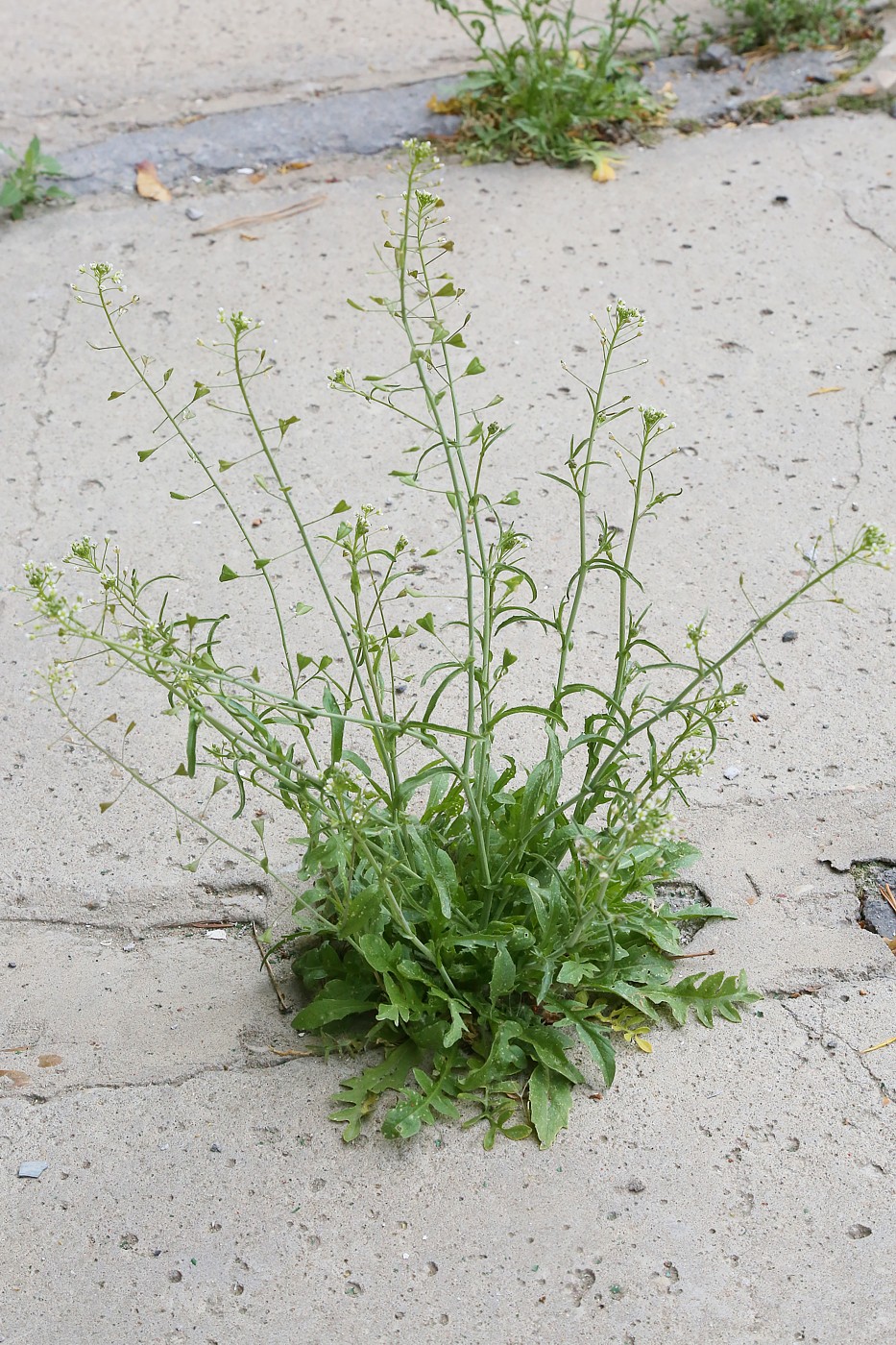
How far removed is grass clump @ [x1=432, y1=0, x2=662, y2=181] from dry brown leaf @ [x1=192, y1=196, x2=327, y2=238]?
53cm

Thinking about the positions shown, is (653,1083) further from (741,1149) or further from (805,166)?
(805,166)

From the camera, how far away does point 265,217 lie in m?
3.81

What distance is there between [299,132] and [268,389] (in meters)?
1.35

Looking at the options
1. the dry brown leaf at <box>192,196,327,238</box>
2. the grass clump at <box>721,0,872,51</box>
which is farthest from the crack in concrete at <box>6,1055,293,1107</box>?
the grass clump at <box>721,0,872,51</box>

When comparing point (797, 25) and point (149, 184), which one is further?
point (797, 25)

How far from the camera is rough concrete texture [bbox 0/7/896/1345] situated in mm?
1626

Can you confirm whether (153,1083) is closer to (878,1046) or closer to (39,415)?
(878,1046)

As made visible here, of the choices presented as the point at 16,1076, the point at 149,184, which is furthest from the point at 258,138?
the point at 16,1076

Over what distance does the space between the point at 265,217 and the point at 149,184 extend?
0.43 m

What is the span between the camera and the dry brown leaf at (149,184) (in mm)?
3906

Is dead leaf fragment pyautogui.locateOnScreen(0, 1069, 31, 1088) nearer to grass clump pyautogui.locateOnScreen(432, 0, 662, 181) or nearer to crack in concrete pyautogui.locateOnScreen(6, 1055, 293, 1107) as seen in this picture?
crack in concrete pyautogui.locateOnScreen(6, 1055, 293, 1107)

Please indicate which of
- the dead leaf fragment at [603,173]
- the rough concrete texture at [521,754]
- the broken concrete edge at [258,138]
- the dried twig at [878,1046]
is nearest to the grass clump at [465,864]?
the rough concrete texture at [521,754]

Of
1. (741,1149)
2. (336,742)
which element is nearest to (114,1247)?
(336,742)

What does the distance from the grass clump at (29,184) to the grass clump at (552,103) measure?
4.05 feet
